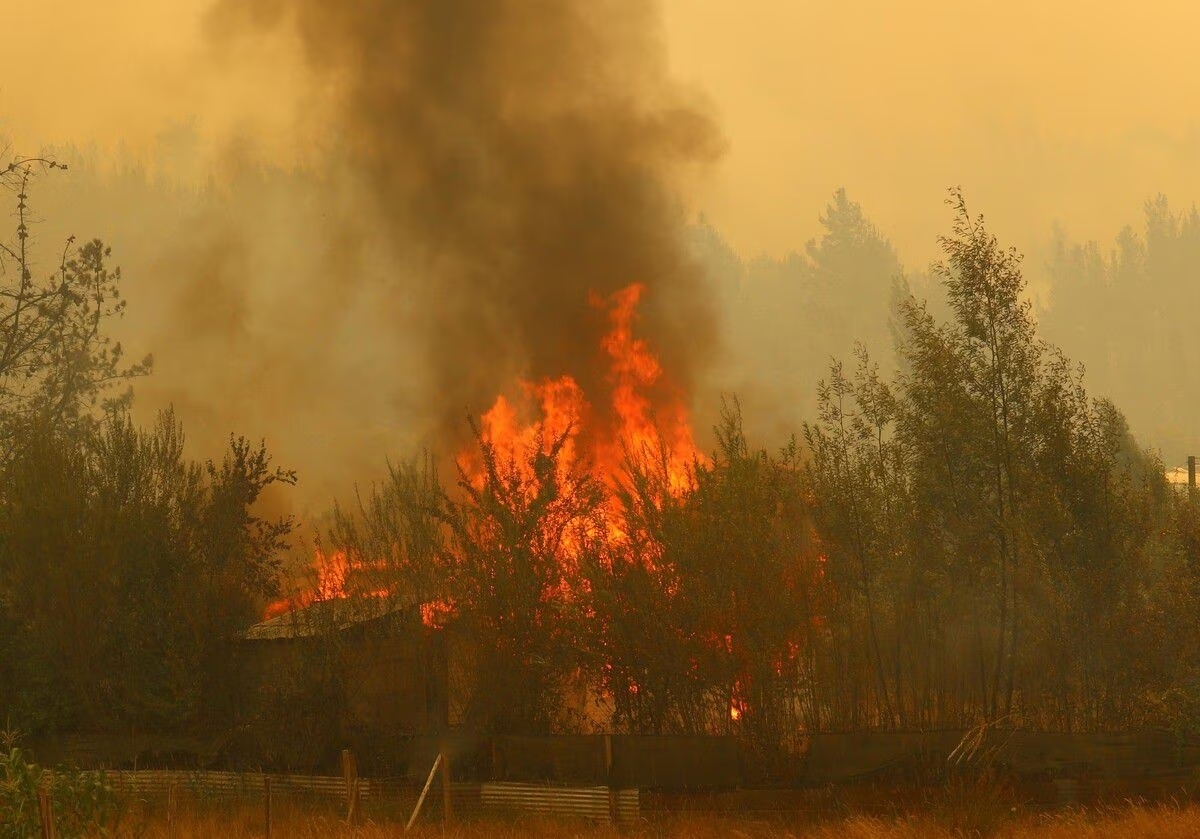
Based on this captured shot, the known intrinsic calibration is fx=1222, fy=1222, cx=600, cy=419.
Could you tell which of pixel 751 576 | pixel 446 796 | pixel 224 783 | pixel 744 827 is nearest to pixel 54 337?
pixel 224 783

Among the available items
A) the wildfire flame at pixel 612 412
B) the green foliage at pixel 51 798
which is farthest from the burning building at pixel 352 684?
the green foliage at pixel 51 798

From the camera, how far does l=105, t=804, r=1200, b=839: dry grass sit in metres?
16.2

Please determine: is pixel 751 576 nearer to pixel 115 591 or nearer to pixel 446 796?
pixel 446 796

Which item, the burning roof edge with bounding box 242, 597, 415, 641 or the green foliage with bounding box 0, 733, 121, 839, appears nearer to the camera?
the green foliage with bounding box 0, 733, 121, 839

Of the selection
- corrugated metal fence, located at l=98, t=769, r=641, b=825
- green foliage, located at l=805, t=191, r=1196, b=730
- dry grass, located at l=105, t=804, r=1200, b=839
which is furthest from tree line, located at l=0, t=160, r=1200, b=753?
dry grass, located at l=105, t=804, r=1200, b=839

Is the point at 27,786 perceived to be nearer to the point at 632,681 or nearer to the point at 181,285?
the point at 632,681

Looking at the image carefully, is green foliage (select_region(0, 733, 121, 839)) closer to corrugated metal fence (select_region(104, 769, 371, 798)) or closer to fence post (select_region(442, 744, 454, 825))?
fence post (select_region(442, 744, 454, 825))

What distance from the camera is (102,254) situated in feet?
130

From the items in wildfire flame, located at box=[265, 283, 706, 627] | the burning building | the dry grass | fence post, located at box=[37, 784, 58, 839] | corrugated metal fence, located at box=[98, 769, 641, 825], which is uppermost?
wildfire flame, located at box=[265, 283, 706, 627]

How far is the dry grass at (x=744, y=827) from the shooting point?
16.2 m

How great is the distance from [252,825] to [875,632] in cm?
1098

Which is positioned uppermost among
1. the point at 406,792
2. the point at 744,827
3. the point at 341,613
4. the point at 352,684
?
the point at 341,613

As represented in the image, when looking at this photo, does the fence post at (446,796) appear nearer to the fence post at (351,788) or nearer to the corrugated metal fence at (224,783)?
the fence post at (351,788)

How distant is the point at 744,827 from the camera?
1744cm
